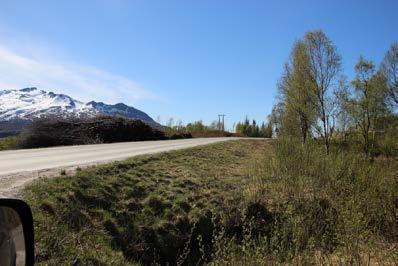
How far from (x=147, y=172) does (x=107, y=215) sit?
538 centimetres

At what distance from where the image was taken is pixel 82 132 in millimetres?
32656

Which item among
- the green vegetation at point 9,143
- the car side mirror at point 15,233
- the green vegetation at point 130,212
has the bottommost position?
the green vegetation at point 130,212

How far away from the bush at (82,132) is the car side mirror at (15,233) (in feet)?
90.4

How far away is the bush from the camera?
2919 centimetres

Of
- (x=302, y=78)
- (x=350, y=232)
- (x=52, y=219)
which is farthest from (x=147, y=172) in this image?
(x=302, y=78)

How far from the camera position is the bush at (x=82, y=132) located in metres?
29.2

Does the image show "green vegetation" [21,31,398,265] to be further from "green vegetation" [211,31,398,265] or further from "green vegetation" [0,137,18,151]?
"green vegetation" [0,137,18,151]

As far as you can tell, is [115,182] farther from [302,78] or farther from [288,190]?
[302,78]

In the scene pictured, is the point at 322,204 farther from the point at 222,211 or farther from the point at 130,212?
the point at 130,212

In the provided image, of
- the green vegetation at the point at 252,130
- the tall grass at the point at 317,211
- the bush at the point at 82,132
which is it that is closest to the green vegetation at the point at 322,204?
the tall grass at the point at 317,211

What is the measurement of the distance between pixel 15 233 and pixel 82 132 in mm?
31104

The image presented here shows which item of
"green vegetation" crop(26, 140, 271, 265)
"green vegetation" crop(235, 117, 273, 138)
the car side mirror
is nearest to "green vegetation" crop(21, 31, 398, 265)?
"green vegetation" crop(26, 140, 271, 265)

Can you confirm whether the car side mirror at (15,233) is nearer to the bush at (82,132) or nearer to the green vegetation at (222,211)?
the green vegetation at (222,211)

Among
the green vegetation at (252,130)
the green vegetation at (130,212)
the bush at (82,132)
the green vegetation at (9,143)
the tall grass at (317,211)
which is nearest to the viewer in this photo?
the tall grass at (317,211)
